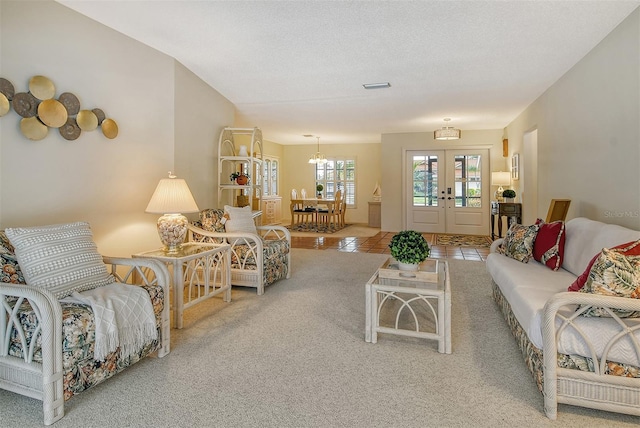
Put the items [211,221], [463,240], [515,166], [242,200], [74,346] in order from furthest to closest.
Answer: [463,240], [515,166], [242,200], [211,221], [74,346]

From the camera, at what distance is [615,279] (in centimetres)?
167

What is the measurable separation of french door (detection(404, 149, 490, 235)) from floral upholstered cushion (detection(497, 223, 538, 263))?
17.2 feet

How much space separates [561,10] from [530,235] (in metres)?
1.82

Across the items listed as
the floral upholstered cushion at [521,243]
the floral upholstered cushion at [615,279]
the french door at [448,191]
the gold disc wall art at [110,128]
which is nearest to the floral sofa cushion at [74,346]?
the gold disc wall art at [110,128]

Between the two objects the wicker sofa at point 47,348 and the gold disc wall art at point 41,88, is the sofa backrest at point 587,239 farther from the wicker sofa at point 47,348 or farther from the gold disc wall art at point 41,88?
the gold disc wall art at point 41,88

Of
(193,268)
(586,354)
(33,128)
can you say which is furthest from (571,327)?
(33,128)

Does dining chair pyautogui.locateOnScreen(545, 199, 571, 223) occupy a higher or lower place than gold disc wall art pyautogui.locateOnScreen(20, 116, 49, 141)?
lower

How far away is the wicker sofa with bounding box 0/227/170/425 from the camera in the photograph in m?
1.68

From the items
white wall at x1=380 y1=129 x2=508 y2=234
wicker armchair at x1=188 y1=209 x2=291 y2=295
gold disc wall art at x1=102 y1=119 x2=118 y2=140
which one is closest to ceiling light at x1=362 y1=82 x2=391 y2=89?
wicker armchair at x1=188 y1=209 x2=291 y2=295

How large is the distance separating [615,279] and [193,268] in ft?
9.31

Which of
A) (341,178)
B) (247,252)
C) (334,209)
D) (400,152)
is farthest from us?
(341,178)

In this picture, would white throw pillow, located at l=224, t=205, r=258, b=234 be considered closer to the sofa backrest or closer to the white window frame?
the sofa backrest

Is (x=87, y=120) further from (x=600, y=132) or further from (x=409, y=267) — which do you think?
(x=600, y=132)

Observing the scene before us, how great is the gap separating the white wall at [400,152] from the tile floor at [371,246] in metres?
0.79
